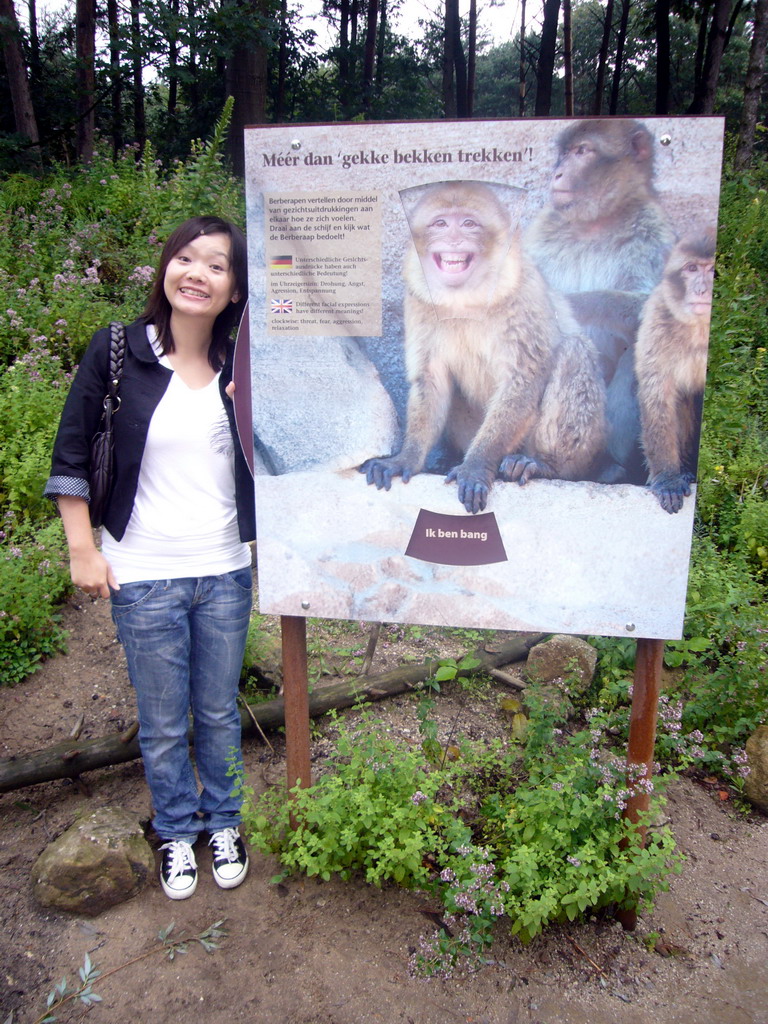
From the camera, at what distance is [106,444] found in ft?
7.49

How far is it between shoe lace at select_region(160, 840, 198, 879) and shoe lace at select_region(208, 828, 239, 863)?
8 cm

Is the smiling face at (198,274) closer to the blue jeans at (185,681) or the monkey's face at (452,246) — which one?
the monkey's face at (452,246)

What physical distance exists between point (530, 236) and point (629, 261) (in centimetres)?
27

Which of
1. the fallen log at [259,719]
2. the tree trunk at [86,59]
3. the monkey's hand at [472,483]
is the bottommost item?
the fallen log at [259,719]

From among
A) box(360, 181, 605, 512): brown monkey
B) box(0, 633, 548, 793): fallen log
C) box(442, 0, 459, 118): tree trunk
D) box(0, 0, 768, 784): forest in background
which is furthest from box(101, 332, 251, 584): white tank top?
box(442, 0, 459, 118): tree trunk

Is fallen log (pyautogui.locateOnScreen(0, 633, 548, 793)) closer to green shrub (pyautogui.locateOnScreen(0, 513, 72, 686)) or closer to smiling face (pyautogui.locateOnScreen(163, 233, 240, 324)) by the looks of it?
green shrub (pyautogui.locateOnScreen(0, 513, 72, 686))

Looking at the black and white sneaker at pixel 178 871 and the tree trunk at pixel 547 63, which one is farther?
the tree trunk at pixel 547 63

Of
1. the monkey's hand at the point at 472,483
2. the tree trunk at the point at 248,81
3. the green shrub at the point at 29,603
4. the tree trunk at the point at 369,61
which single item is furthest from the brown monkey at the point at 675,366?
the tree trunk at the point at 369,61

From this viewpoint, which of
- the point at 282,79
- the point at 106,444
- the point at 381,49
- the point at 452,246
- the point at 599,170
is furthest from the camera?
the point at 381,49

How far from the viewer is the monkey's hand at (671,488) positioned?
204cm

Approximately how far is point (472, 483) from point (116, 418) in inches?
44.2

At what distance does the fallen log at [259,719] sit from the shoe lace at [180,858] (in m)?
0.57


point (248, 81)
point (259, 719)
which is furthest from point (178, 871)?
point (248, 81)

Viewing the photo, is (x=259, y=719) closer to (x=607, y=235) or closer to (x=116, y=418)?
(x=116, y=418)
